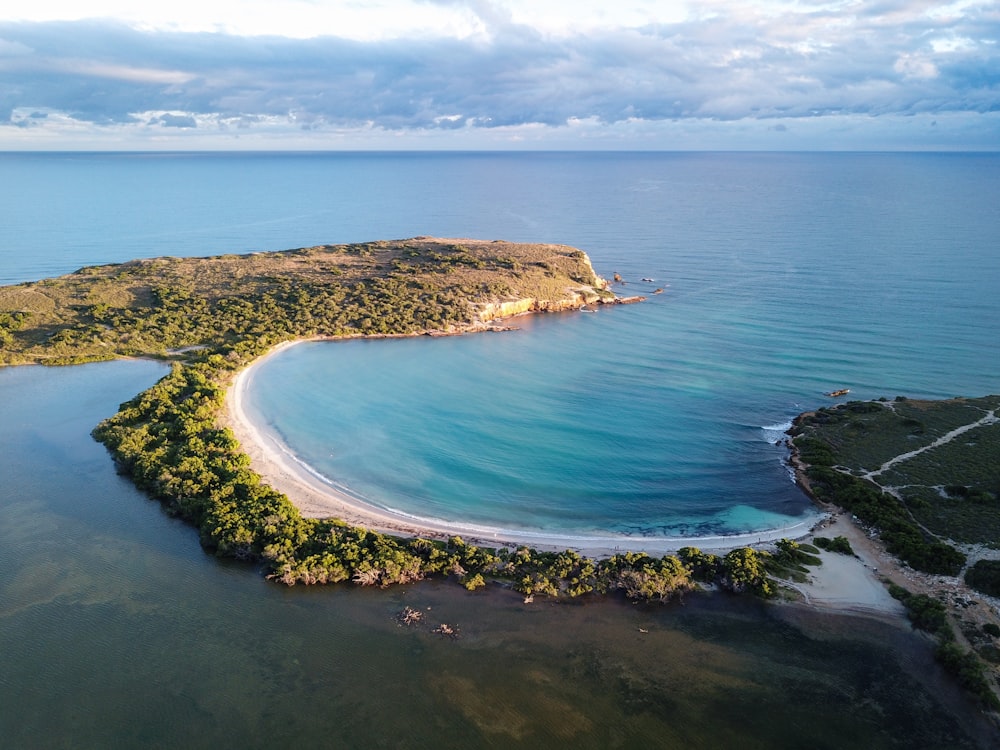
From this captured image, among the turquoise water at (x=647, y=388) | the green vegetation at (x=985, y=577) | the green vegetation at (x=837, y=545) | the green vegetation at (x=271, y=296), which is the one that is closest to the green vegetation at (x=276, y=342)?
the green vegetation at (x=271, y=296)

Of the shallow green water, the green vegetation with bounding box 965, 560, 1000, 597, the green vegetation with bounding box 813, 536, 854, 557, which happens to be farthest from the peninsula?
the shallow green water

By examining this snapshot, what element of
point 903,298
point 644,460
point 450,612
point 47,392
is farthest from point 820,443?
point 47,392

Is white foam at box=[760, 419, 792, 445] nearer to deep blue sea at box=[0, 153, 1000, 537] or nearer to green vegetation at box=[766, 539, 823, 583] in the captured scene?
deep blue sea at box=[0, 153, 1000, 537]

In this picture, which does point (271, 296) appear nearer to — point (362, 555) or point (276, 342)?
point (276, 342)

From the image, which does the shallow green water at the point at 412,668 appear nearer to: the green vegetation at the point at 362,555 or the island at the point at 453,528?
the green vegetation at the point at 362,555

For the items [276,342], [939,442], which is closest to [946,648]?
[939,442]
